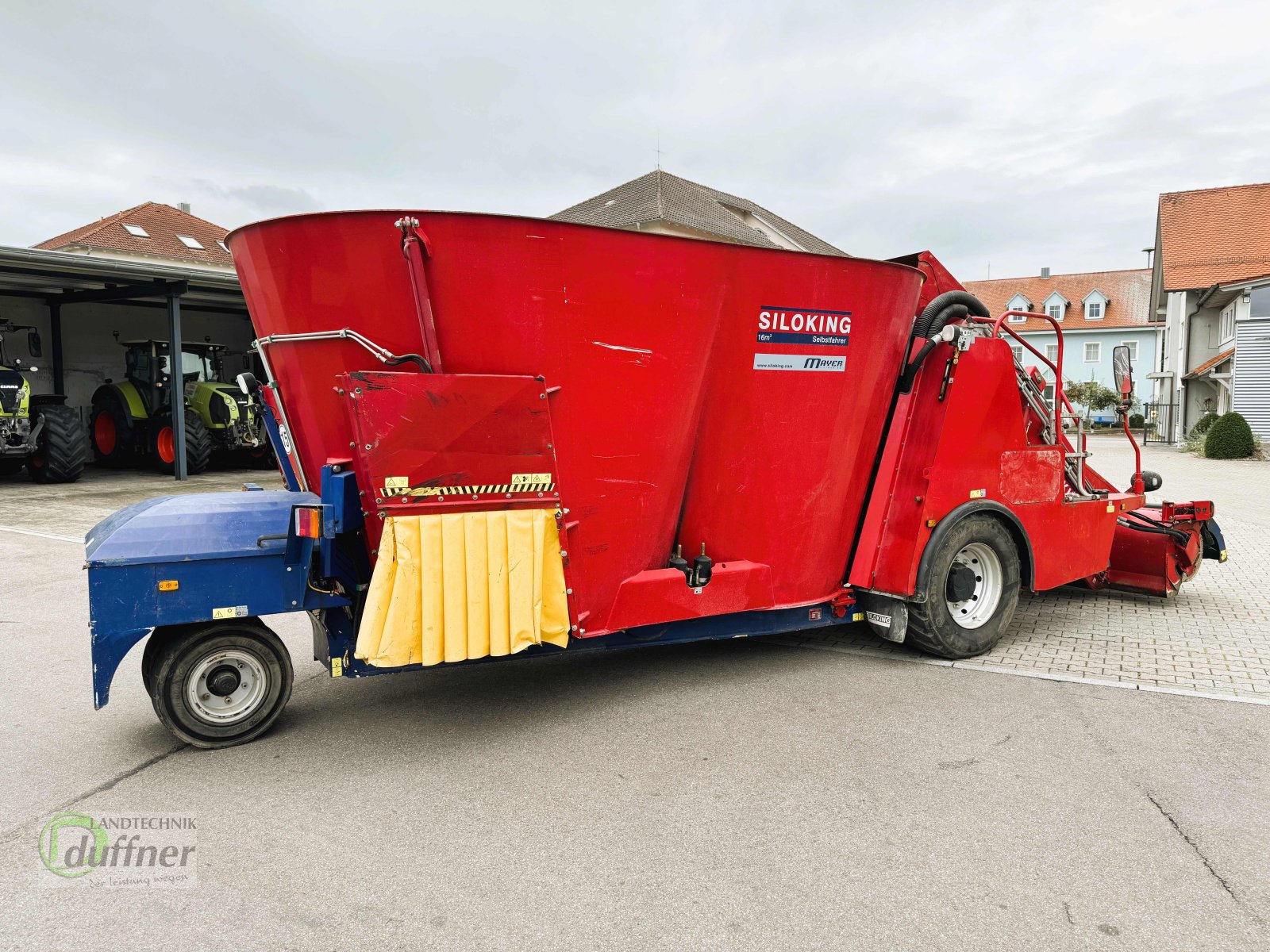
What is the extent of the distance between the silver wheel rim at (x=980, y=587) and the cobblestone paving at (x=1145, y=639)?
0.88 ft

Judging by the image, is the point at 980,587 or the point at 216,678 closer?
the point at 216,678

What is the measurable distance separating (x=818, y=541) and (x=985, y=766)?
1.58 metres

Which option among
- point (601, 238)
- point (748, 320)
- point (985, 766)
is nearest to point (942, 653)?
point (985, 766)

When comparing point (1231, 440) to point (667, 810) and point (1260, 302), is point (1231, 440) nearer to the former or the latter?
point (1260, 302)

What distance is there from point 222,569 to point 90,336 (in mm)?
22375

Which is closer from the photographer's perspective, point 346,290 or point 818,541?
point 346,290

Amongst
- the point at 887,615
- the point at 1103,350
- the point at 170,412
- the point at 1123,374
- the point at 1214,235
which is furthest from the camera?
the point at 1103,350

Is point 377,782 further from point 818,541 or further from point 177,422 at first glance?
point 177,422

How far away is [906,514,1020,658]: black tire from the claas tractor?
1584 centimetres

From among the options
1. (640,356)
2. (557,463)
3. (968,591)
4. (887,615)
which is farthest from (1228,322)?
(557,463)

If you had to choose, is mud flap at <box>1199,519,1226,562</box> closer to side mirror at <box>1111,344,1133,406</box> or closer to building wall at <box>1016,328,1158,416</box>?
side mirror at <box>1111,344,1133,406</box>

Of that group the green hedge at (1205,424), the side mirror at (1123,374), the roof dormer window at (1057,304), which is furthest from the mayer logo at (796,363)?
the roof dormer window at (1057,304)

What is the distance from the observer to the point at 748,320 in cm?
446

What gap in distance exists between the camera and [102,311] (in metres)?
22.1
